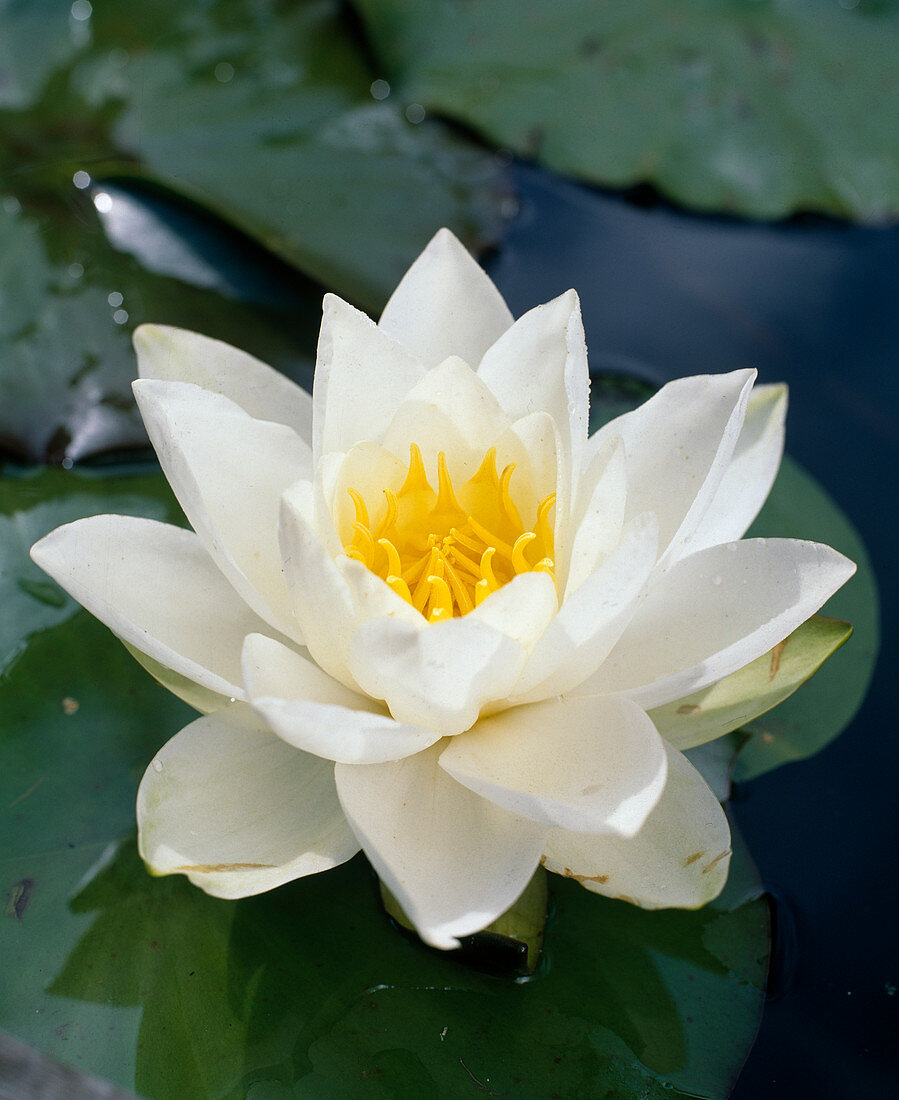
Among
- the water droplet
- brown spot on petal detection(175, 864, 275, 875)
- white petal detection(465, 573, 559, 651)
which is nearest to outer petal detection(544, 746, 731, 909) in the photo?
white petal detection(465, 573, 559, 651)

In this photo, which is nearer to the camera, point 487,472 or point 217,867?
point 217,867

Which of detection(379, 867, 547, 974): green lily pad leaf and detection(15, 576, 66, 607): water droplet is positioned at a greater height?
detection(15, 576, 66, 607): water droplet

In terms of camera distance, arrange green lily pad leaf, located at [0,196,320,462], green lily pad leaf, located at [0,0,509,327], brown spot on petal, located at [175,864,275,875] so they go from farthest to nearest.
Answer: green lily pad leaf, located at [0,0,509,327] → green lily pad leaf, located at [0,196,320,462] → brown spot on petal, located at [175,864,275,875]

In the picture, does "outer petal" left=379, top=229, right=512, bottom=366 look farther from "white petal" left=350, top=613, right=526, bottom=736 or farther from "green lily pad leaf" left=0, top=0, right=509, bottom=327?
"green lily pad leaf" left=0, top=0, right=509, bottom=327

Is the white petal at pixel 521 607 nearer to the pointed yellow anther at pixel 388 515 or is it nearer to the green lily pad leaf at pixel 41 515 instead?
the pointed yellow anther at pixel 388 515

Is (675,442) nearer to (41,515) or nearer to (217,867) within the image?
(217,867)

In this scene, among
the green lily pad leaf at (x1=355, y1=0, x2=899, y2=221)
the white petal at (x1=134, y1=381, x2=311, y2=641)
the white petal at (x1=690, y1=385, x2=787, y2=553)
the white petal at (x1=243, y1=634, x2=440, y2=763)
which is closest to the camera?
the white petal at (x1=243, y1=634, x2=440, y2=763)

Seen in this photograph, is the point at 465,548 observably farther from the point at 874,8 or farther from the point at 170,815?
the point at 874,8

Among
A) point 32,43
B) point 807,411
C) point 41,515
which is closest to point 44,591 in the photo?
point 41,515
